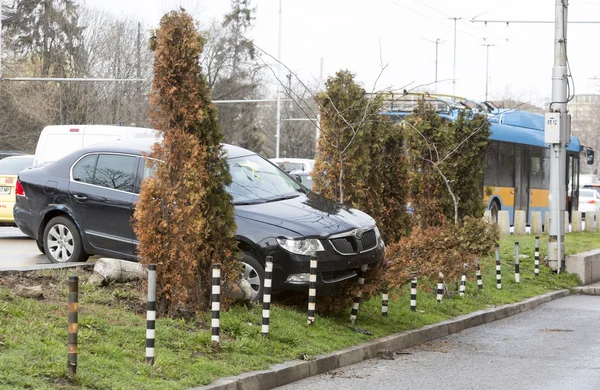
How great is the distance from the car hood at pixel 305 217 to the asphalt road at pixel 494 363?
61.6 inches

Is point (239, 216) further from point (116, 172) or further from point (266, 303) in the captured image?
point (116, 172)

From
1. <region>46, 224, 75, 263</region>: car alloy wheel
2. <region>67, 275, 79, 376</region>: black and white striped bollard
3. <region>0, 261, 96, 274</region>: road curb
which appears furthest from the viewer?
<region>46, 224, 75, 263</region>: car alloy wheel

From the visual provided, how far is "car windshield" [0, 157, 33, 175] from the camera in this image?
20.8 m

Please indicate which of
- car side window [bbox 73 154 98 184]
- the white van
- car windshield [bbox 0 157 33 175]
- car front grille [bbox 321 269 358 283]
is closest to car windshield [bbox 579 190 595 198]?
the white van

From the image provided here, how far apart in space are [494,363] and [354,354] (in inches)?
57.8

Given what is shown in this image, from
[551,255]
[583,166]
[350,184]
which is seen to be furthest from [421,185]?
[583,166]

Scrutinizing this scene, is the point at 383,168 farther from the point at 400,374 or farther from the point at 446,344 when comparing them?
the point at 400,374

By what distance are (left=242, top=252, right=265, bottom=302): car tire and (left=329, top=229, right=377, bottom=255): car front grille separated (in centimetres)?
88

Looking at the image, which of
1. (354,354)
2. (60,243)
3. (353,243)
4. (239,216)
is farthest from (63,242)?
(354,354)

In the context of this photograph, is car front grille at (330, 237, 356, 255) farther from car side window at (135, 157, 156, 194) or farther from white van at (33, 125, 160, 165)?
white van at (33, 125, 160, 165)

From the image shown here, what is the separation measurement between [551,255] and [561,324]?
6.16m

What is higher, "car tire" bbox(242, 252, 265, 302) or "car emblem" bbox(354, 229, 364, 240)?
"car emblem" bbox(354, 229, 364, 240)

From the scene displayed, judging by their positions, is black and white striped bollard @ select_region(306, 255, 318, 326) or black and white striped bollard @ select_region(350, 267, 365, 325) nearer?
black and white striped bollard @ select_region(306, 255, 318, 326)

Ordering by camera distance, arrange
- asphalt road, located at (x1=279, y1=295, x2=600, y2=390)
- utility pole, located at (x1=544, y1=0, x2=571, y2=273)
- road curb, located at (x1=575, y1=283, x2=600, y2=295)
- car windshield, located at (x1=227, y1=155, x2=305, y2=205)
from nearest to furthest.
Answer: asphalt road, located at (x1=279, y1=295, x2=600, y2=390) → car windshield, located at (x1=227, y1=155, x2=305, y2=205) → road curb, located at (x1=575, y1=283, x2=600, y2=295) → utility pole, located at (x1=544, y1=0, x2=571, y2=273)
